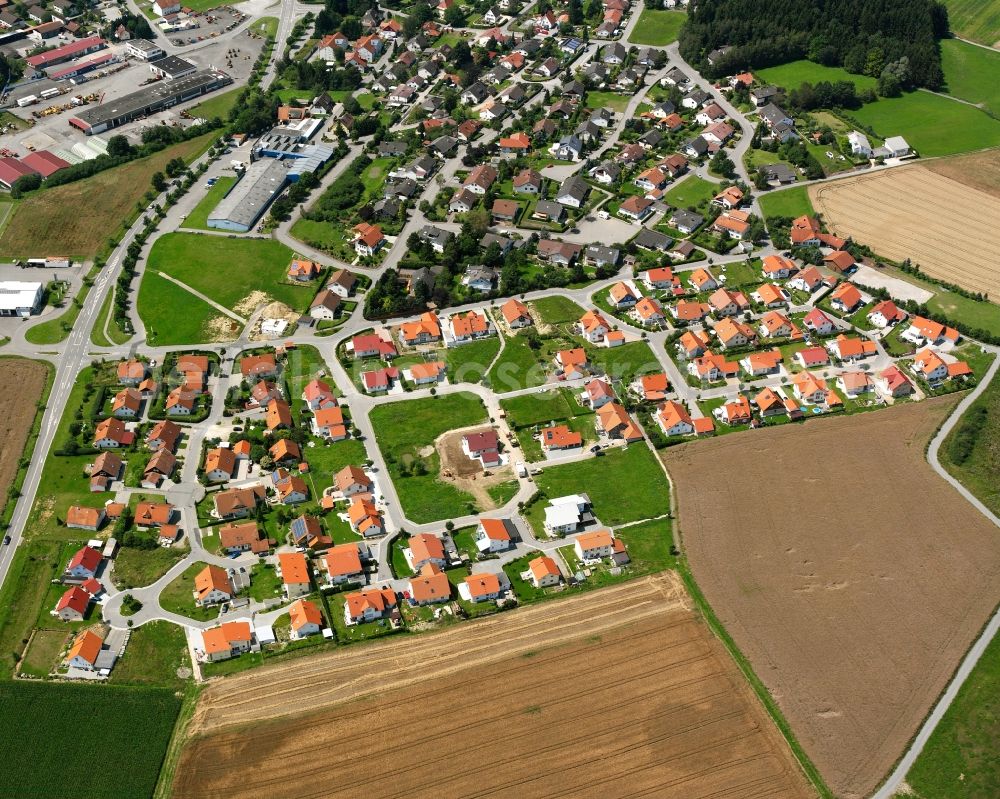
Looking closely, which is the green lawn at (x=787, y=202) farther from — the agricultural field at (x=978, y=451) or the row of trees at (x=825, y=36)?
the agricultural field at (x=978, y=451)

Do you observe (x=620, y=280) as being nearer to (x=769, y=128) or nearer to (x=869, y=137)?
(x=769, y=128)

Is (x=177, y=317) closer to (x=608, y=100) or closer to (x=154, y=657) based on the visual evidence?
(x=154, y=657)

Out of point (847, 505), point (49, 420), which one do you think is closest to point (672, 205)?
point (847, 505)

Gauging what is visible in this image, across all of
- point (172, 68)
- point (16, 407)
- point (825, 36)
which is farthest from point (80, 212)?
point (825, 36)

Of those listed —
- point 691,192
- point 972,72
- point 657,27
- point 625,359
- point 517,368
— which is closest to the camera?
point 517,368

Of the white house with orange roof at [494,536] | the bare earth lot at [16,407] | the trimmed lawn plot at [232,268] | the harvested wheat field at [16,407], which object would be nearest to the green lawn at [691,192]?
the trimmed lawn plot at [232,268]

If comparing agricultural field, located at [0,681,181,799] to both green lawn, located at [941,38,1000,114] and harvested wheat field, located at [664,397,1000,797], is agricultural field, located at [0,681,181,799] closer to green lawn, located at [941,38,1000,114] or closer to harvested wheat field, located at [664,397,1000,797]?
harvested wheat field, located at [664,397,1000,797]
